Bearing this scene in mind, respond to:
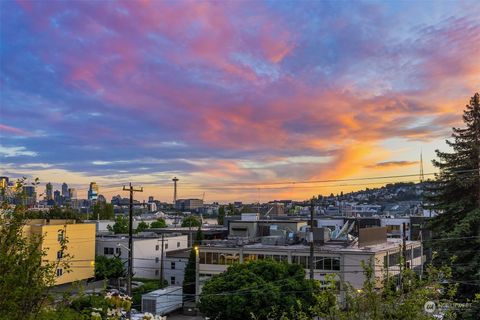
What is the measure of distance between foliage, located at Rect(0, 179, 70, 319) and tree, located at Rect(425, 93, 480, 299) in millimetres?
24107

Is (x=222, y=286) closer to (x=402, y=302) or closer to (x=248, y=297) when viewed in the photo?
(x=248, y=297)

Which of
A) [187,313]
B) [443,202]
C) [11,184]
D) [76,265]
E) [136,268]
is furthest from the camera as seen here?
Answer: [136,268]

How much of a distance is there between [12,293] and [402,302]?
18.8 feet

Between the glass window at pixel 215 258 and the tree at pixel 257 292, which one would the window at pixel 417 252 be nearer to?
the glass window at pixel 215 258

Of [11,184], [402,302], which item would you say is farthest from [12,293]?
[402,302]

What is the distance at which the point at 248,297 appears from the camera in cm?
3105

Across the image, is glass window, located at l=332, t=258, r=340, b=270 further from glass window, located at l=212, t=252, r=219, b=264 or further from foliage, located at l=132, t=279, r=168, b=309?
foliage, located at l=132, t=279, r=168, b=309

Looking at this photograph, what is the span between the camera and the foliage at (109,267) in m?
53.3

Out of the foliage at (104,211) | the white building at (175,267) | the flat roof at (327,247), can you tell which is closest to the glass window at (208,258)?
the flat roof at (327,247)

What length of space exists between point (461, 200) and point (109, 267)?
3823 centimetres

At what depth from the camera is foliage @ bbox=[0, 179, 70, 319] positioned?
5.54m

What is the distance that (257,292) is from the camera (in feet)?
102
